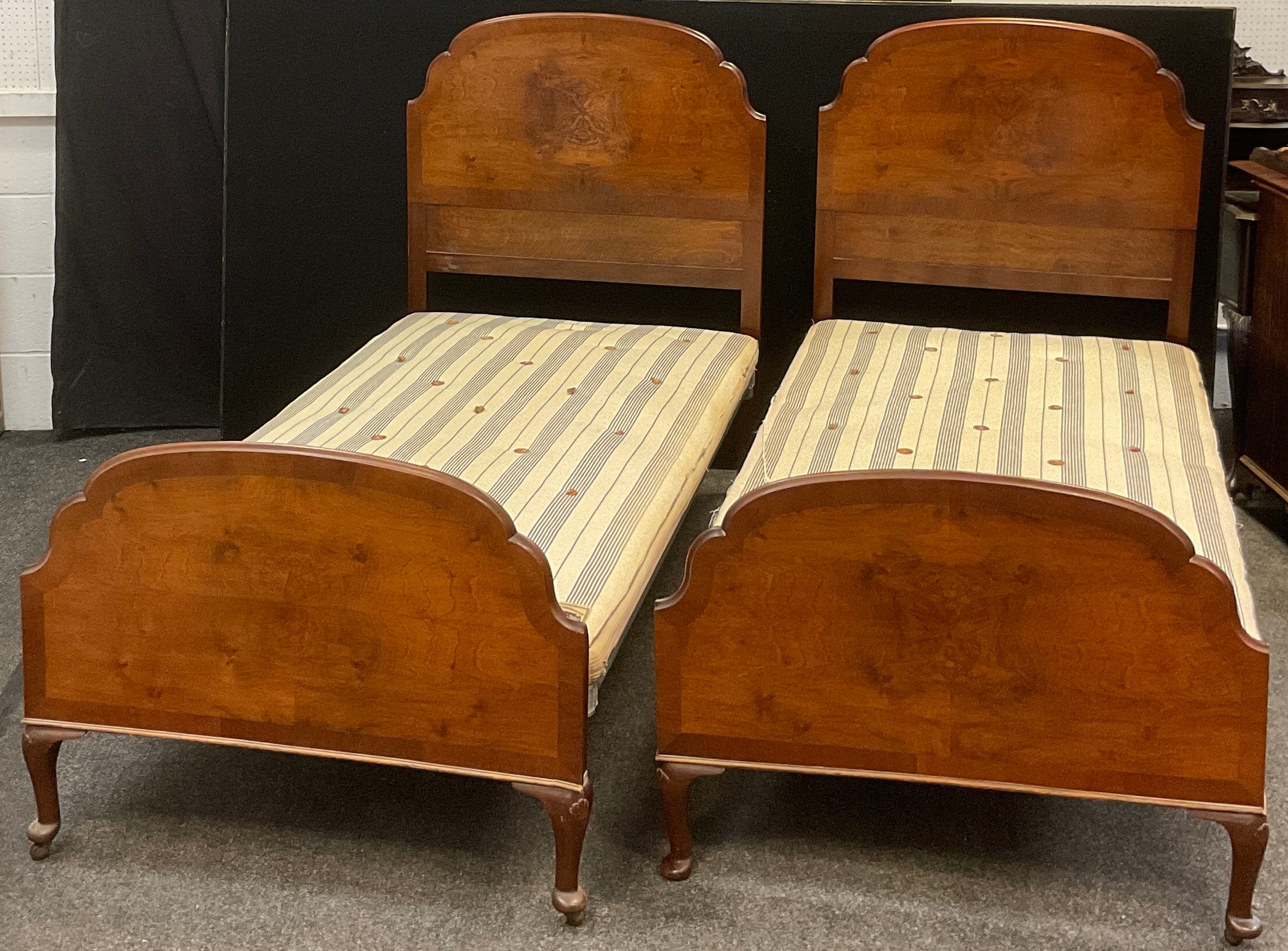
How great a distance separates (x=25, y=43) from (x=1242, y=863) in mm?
2917

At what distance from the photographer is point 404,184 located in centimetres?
328

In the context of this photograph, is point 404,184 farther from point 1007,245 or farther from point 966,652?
point 966,652

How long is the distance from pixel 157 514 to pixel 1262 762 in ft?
4.36

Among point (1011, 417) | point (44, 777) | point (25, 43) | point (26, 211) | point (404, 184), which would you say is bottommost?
point (44, 777)

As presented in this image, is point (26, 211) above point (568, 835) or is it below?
above

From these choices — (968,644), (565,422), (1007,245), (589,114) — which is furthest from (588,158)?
(968,644)

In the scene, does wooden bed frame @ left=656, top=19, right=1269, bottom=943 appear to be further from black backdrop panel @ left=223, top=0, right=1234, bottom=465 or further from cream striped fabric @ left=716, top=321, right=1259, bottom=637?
black backdrop panel @ left=223, top=0, right=1234, bottom=465

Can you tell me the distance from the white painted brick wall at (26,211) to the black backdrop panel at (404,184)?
0.55 m

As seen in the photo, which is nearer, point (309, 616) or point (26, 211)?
point (309, 616)

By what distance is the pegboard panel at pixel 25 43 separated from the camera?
3510 millimetres

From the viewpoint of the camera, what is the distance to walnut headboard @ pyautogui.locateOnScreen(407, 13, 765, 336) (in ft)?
9.66

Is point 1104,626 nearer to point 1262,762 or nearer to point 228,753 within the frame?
point 1262,762

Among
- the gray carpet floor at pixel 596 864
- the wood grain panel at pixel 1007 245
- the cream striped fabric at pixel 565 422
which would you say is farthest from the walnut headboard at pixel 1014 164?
the gray carpet floor at pixel 596 864

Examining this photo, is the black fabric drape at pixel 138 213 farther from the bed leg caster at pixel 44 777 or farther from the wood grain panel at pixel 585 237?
the bed leg caster at pixel 44 777
